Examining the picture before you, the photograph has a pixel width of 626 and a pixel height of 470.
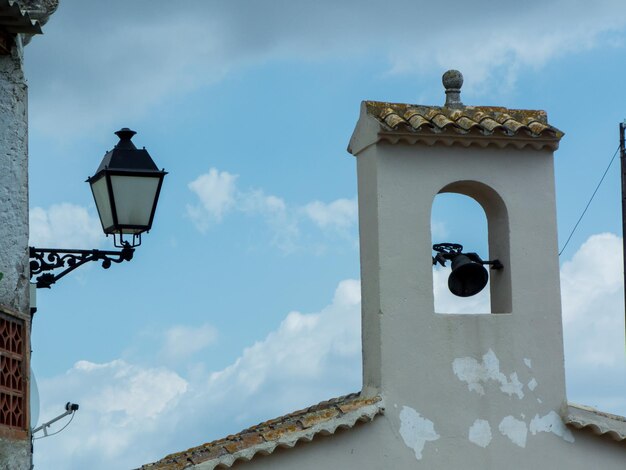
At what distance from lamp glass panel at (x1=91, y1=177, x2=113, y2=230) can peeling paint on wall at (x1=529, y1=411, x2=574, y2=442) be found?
4.51 metres

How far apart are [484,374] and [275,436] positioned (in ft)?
6.33

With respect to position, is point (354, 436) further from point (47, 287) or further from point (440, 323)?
point (47, 287)

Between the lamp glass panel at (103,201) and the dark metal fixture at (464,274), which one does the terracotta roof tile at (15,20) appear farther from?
the dark metal fixture at (464,274)

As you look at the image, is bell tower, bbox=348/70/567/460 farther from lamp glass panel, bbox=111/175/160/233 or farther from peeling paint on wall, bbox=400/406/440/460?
lamp glass panel, bbox=111/175/160/233

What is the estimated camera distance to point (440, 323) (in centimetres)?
1145

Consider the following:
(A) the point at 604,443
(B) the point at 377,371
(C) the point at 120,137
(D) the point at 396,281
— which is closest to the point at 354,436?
(B) the point at 377,371

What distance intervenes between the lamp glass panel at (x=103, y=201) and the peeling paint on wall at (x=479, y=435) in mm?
4053

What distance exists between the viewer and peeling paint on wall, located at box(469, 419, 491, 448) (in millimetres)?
11383

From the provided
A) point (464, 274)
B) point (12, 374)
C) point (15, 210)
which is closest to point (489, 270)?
point (464, 274)

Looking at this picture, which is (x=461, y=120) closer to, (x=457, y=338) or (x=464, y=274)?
(x=464, y=274)

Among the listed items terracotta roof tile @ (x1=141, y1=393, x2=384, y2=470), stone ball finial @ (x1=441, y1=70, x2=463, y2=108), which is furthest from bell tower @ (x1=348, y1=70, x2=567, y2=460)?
terracotta roof tile @ (x1=141, y1=393, x2=384, y2=470)

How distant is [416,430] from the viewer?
1124 centimetres

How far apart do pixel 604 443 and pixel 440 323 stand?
179 centimetres

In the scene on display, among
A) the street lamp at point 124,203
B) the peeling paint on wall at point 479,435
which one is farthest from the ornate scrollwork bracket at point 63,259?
the peeling paint on wall at point 479,435
